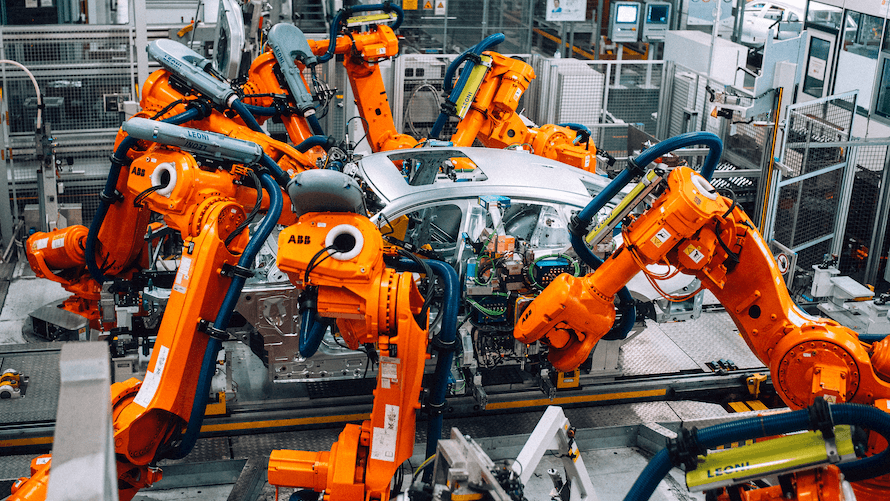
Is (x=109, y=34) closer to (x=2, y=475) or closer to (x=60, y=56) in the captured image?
(x=60, y=56)

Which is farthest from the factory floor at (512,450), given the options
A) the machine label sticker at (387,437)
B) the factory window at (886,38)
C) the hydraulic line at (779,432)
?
the factory window at (886,38)

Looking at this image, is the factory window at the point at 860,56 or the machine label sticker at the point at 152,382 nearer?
the machine label sticker at the point at 152,382

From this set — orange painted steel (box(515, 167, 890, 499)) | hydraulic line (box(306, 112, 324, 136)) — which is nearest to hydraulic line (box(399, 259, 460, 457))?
orange painted steel (box(515, 167, 890, 499))

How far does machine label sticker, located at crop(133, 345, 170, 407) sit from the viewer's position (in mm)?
4703

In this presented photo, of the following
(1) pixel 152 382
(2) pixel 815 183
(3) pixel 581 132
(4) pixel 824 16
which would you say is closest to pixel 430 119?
(3) pixel 581 132

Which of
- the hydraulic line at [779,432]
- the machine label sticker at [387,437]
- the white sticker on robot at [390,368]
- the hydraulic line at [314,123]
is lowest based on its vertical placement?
the machine label sticker at [387,437]

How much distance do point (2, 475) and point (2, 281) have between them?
3.52m

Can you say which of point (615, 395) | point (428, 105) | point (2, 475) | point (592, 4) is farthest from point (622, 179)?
point (592, 4)

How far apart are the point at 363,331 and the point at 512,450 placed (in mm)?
1738

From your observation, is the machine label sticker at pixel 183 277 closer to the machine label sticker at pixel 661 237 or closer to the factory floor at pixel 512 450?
the factory floor at pixel 512 450

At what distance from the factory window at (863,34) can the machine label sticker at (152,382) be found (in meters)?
9.65

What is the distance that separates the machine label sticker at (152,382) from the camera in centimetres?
470

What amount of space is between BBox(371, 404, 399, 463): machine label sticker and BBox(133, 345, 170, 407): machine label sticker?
121cm

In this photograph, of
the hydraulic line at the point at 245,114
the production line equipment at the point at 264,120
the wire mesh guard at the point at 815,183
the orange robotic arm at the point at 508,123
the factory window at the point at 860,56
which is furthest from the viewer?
the factory window at the point at 860,56
